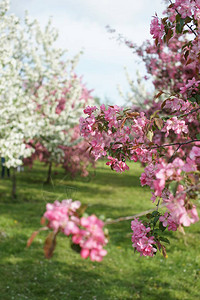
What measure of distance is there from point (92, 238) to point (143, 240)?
1.33 meters

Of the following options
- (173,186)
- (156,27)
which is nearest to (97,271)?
(156,27)

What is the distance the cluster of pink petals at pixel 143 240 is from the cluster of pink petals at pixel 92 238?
4.18 ft

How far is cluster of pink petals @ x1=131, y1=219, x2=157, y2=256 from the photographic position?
2.49m

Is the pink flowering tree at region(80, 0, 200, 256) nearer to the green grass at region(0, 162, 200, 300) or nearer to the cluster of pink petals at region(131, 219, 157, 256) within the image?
the cluster of pink petals at region(131, 219, 157, 256)

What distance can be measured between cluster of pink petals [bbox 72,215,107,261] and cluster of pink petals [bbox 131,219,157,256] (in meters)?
1.27

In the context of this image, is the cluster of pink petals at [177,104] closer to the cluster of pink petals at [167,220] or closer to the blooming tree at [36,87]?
the cluster of pink petals at [167,220]

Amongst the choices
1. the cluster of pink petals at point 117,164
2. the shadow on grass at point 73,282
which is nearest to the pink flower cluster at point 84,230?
the cluster of pink petals at point 117,164

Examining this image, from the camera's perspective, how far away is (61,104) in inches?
642

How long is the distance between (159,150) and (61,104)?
1371cm

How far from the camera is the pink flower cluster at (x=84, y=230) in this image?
1271 mm

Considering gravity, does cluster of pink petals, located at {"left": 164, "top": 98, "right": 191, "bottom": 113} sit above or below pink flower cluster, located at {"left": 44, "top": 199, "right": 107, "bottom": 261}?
above

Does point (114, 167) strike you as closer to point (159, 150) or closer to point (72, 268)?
point (159, 150)

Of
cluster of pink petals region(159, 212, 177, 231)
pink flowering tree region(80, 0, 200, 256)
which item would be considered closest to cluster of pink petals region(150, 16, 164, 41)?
pink flowering tree region(80, 0, 200, 256)

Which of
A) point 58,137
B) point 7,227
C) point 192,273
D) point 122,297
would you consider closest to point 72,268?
point 122,297
